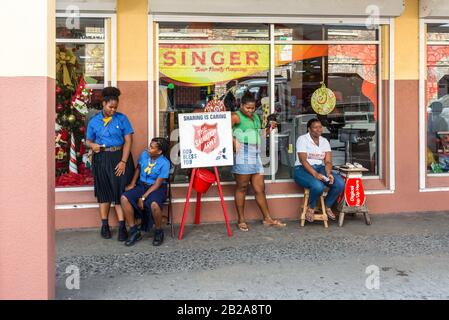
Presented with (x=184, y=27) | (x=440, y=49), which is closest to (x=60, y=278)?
(x=184, y=27)

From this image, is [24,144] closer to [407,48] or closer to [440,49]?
[407,48]

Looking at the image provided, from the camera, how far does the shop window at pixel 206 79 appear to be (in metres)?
6.88

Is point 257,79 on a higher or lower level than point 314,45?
lower

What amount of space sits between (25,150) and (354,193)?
170 inches

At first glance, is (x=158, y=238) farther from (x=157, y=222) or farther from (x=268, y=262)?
(x=268, y=262)

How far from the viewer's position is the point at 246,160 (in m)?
6.41

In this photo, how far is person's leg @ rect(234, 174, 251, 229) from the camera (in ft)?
21.0

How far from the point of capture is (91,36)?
662 cm

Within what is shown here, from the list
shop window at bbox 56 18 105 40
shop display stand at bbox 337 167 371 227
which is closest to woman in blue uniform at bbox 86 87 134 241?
shop window at bbox 56 18 105 40

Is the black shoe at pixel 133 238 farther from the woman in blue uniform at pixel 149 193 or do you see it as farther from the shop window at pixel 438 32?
the shop window at pixel 438 32

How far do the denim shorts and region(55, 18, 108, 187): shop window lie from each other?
195cm

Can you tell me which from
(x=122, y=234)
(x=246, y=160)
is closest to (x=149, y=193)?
(x=122, y=234)

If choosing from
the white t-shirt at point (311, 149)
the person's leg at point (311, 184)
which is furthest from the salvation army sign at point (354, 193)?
the white t-shirt at point (311, 149)
